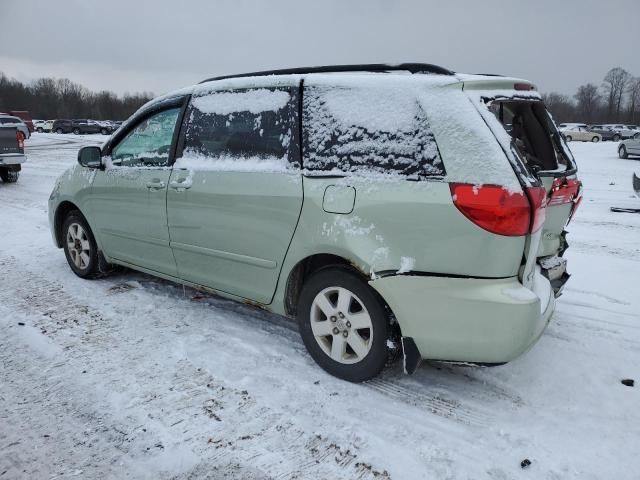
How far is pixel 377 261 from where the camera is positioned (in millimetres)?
2756

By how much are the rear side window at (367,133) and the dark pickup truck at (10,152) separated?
11565 millimetres

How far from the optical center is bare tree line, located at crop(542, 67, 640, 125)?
7994 cm

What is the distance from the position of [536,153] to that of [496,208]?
1554mm

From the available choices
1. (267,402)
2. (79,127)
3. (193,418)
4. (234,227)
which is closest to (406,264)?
(267,402)

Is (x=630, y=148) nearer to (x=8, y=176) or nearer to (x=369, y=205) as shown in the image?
(x=369, y=205)

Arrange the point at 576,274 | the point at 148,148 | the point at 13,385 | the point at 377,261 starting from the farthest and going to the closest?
the point at 576,274 → the point at 148,148 → the point at 13,385 → the point at 377,261

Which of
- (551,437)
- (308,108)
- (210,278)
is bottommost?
(551,437)

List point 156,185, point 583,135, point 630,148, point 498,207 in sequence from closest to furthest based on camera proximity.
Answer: point 498,207 < point 156,185 < point 630,148 < point 583,135

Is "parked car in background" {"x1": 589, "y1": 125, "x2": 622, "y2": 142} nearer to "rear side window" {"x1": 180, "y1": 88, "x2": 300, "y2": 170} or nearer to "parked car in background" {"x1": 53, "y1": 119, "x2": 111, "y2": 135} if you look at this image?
"rear side window" {"x1": 180, "y1": 88, "x2": 300, "y2": 170}

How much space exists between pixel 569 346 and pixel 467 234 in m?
1.70

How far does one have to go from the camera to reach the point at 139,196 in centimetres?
411

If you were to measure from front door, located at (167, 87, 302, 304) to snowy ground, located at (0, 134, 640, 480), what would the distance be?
53 cm

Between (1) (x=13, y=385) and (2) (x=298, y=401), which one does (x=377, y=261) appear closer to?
(2) (x=298, y=401)

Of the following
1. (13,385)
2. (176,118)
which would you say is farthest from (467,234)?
(13,385)
